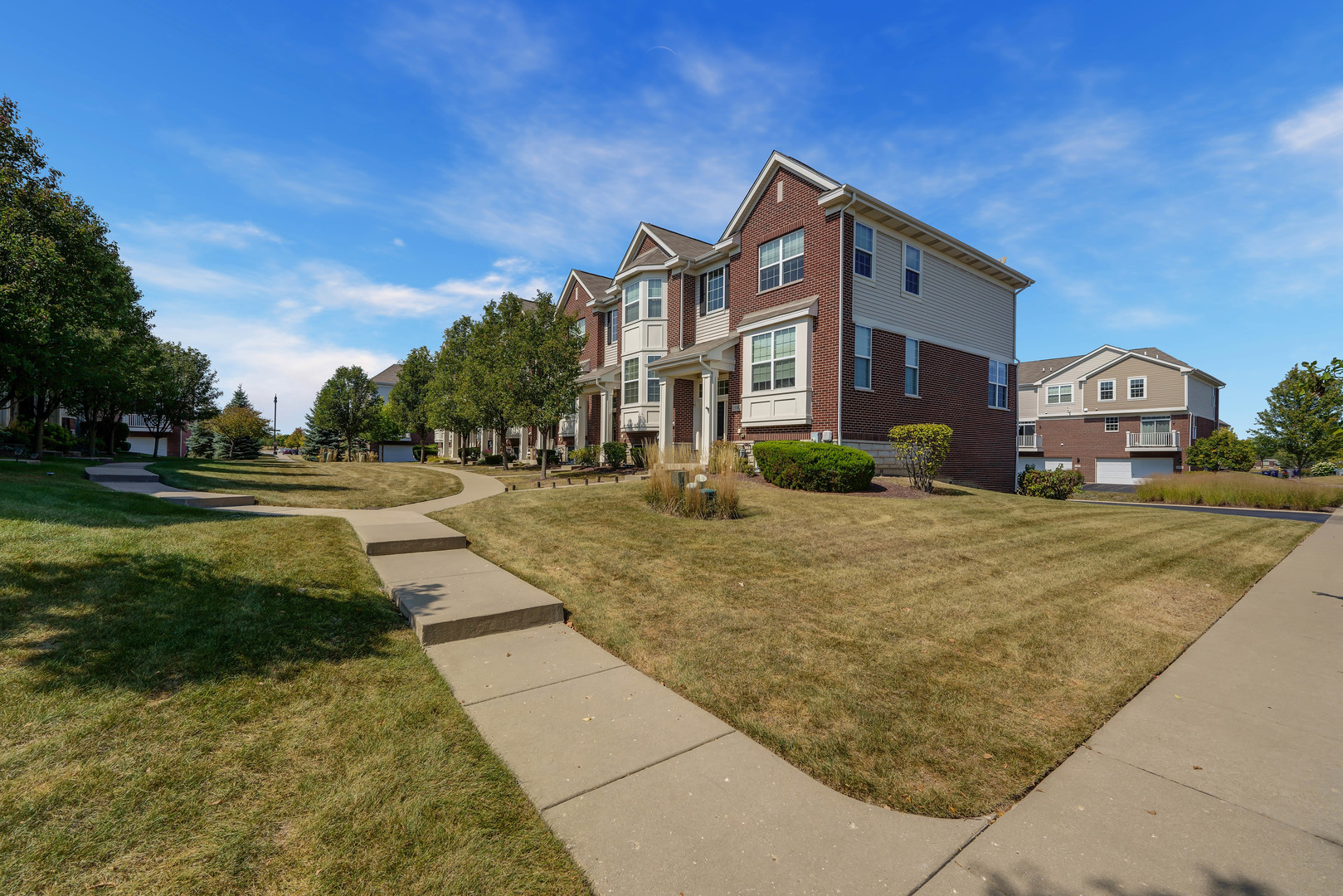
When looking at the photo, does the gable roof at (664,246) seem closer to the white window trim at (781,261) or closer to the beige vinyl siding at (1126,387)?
the white window trim at (781,261)

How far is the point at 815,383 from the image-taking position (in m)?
16.2

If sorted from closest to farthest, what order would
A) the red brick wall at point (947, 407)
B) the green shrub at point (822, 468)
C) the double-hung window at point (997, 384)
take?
the green shrub at point (822, 468) → the red brick wall at point (947, 407) → the double-hung window at point (997, 384)

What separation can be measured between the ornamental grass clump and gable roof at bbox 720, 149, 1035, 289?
30.3 ft

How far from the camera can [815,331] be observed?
1639 centimetres

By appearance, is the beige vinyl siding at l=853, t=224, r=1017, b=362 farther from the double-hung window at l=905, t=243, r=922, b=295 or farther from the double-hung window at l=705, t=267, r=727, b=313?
the double-hung window at l=705, t=267, r=727, b=313

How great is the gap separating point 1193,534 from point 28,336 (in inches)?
965

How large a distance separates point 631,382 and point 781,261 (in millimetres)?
7967

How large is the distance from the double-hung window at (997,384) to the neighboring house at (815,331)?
0.28 feet

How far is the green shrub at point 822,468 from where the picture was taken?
1253 centimetres

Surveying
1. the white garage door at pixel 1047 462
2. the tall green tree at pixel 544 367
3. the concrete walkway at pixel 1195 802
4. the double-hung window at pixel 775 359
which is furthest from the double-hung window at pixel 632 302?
the white garage door at pixel 1047 462

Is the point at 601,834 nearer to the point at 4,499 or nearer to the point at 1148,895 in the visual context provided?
the point at 1148,895

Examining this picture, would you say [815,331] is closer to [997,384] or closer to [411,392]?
[997,384]

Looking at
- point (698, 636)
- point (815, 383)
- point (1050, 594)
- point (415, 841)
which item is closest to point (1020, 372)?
point (815, 383)

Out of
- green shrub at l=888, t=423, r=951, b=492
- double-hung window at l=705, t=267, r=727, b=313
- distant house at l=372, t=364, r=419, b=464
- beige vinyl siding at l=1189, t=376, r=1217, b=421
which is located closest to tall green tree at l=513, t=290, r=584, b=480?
double-hung window at l=705, t=267, r=727, b=313
